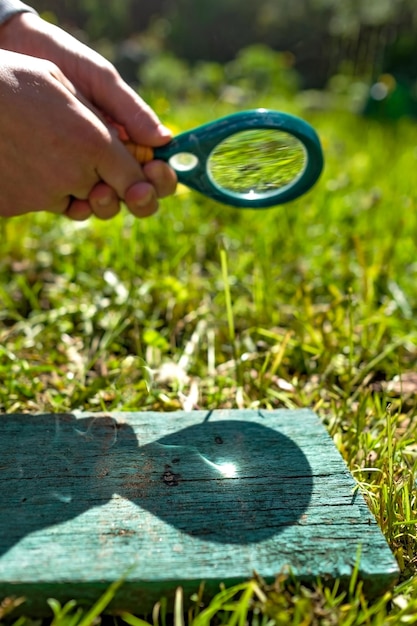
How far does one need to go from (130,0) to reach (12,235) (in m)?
5.03

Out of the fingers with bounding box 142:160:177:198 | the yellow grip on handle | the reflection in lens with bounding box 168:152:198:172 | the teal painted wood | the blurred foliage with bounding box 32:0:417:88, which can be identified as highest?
the blurred foliage with bounding box 32:0:417:88

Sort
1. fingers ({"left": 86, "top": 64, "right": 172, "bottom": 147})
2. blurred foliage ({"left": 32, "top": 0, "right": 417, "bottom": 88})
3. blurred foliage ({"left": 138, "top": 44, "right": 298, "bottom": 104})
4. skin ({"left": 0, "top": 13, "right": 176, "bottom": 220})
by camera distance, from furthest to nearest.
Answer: blurred foliage ({"left": 32, "top": 0, "right": 417, "bottom": 88}) → blurred foliage ({"left": 138, "top": 44, "right": 298, "bottom": 104}) → fingers ({"left": 86, "top": 64, "right": 172, "bottom": 147}) → skin ({"left": 0, "top": 13, "right": 176, "bottom": 220})

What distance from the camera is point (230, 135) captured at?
4.72ft

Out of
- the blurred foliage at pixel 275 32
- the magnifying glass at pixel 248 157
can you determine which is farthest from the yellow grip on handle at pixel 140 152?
the blurred foliage at pixel 275 32

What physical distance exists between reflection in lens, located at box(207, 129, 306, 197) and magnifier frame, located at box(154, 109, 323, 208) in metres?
0.01

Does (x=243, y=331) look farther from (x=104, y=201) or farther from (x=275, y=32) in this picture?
(x=275, y=32)

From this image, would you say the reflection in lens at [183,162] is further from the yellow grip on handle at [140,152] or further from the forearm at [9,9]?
the forearm at [9,9]

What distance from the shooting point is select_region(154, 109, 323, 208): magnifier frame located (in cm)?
138

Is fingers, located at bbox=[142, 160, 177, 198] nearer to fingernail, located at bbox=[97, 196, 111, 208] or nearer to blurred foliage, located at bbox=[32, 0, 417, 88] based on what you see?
fingernail, located at bbox=[97, 196, 111, 208]

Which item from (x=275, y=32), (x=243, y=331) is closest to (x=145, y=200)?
(x=243, y=331)

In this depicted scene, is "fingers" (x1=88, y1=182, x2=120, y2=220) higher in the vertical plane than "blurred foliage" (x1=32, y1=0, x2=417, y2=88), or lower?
lower

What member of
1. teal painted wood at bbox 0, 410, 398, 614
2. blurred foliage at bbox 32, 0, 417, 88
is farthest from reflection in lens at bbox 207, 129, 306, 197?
blurred foliage at bbox 32, 0, 417, 88

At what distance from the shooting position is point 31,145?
129cm

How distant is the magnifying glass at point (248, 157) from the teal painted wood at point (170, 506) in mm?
530
